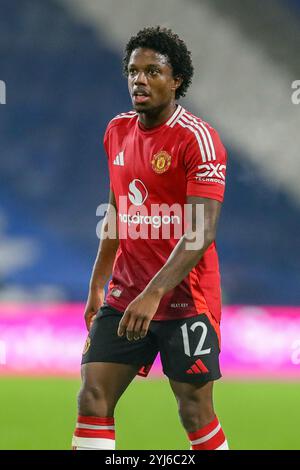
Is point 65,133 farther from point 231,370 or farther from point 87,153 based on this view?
point 231,370

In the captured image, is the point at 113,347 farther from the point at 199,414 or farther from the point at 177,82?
the point at 177,82

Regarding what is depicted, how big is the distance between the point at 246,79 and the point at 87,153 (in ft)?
6.07

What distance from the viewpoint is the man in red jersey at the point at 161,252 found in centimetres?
335

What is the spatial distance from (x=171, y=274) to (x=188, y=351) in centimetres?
39

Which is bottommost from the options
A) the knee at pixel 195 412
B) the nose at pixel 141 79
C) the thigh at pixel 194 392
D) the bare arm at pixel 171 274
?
the knee at pixel 195 412

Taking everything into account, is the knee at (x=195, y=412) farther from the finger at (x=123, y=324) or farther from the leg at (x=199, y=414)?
the finger at (x=123, y=324)

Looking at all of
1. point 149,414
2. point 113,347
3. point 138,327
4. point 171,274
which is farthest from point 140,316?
point 149,414

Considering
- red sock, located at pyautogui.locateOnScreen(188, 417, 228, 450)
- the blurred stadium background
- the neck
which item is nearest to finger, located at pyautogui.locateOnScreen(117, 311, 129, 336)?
red sock, located at pyautogui.locateOnScreen(188, 417, 228, 450)

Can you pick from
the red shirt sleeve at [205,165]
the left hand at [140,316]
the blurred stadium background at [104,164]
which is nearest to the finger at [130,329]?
the left hand at [140,316]

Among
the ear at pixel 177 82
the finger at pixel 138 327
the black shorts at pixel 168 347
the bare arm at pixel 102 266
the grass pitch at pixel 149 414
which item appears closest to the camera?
the finger at pixel 138 327

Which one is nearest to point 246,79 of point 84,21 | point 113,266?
point 84,21

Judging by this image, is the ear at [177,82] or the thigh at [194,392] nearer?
the thigh at [194,392]

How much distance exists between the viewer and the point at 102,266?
3.76 m

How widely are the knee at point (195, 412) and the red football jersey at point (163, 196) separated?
312 mm
